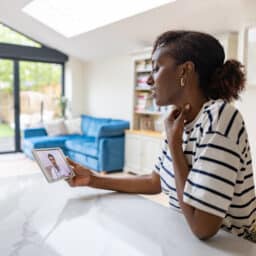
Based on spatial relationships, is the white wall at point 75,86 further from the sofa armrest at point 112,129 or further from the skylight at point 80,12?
the sofa armrest at point 112,129

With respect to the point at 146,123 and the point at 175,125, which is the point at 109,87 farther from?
the point at 175,125

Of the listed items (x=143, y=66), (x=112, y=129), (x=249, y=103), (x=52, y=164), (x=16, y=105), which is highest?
(x=143, y=66)

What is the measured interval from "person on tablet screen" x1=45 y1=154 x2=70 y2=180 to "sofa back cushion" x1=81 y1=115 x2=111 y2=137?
446 centimetres

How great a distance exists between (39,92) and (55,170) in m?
5.63

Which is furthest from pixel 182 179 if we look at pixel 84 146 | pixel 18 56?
pixel 18 56

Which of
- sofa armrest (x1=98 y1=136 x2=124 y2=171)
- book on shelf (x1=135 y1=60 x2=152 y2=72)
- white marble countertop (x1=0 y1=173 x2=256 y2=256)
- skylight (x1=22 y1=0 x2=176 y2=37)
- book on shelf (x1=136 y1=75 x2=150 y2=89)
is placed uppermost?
skylight (x1=22 y1=0 x2=176 y2=37)

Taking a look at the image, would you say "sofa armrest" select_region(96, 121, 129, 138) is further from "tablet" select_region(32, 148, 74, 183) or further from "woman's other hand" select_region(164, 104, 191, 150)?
"woman's other hand" select_region(164, 104, 191, 150)

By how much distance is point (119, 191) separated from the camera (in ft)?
4.09

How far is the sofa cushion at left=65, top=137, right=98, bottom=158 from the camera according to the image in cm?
493

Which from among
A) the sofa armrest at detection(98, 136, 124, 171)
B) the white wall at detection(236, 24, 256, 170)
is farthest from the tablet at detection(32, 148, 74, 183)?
the sofa armrest at detection(98, 136, 124, 171)

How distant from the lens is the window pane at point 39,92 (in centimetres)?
626

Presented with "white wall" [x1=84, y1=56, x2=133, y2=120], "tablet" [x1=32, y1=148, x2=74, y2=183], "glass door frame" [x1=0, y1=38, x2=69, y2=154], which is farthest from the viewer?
"glass door frame" [x1=0, y1=38, x2=69, y2=154]

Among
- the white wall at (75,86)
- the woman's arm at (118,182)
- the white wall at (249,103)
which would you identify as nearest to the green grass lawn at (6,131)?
the white wall at (75,86)

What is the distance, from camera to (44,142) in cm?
534
